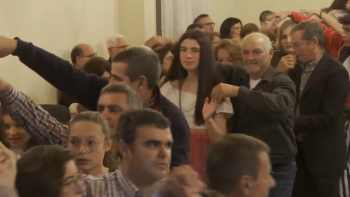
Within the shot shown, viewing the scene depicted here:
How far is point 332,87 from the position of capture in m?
3.30

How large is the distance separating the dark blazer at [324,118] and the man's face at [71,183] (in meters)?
2.04

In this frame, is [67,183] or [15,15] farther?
[15,15]

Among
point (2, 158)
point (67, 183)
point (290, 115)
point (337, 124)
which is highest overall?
point (2, 158)

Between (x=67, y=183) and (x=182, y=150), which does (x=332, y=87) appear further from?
(x=67, y=183)

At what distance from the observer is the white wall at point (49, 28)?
157 inches

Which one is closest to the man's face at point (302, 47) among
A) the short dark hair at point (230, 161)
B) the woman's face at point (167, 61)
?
the woman's face at point (167, 61)

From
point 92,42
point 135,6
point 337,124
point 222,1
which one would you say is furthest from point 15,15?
point 222,1

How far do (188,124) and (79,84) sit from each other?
0.71 meters

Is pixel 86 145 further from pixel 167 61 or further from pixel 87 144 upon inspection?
pixel 167 61

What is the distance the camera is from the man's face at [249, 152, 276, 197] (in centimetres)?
190

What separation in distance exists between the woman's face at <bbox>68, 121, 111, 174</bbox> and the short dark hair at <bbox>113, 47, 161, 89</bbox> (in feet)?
1.53

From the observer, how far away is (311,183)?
3484 millimetres

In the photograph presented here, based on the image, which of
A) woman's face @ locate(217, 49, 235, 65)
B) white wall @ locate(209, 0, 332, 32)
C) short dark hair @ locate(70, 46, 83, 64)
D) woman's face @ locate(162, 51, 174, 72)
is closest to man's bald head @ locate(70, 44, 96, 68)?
short dark hair @ locate(70, 46, 83, 64)

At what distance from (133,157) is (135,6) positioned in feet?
13.6
